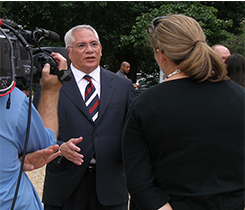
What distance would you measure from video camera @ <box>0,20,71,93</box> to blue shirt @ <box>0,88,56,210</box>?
0.36ft

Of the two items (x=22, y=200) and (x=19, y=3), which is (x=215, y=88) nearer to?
(x=22, y=200)

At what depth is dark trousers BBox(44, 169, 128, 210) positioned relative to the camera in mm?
2369

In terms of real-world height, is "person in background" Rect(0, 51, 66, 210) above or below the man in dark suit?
above

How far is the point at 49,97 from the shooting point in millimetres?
1627

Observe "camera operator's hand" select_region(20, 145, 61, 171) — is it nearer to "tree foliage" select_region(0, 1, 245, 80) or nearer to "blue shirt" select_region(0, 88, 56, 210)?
"blue shirt" select_region(0, 88, 56, 210)

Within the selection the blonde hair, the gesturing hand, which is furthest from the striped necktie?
the blonde hair

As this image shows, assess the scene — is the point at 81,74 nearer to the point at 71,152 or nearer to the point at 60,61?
the point at 71,152

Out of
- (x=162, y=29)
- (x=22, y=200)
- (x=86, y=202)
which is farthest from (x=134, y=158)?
(x=86, y=202)

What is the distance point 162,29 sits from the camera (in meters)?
1.53

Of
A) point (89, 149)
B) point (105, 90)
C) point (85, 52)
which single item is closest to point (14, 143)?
point (89, 149)

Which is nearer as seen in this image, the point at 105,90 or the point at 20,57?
the point at 20,57

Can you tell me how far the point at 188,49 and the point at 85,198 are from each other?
159 centimetres

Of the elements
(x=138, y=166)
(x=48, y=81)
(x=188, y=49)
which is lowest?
(x=138, y=166)

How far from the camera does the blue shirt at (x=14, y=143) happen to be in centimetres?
128
